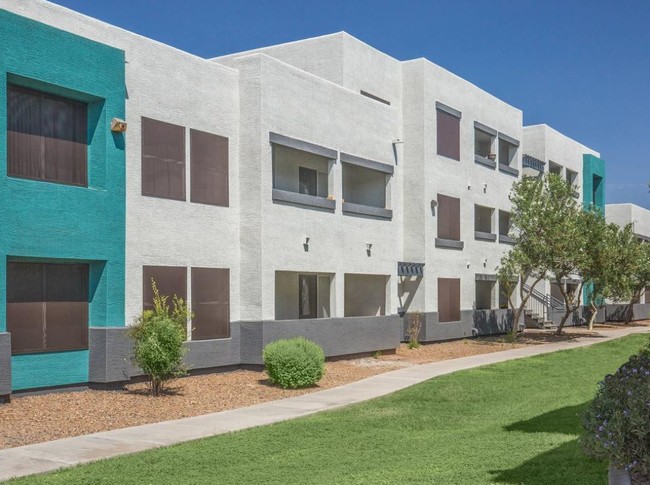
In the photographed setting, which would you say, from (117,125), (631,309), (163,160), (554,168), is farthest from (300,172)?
(631,309)

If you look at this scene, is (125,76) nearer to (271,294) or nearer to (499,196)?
(271,294)

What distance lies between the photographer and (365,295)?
2759 centimetres

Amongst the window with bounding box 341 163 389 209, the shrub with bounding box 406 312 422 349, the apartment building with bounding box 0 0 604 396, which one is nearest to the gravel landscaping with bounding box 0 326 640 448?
the apartment building with bounding box 0 0 604 396

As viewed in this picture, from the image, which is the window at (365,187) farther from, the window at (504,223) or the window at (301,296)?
the window at (504,223)

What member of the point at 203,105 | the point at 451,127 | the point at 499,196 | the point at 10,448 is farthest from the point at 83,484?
the point at 499,196

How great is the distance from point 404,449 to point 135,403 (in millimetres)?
6616

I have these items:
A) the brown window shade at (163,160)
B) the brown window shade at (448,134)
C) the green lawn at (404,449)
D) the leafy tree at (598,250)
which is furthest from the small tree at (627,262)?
the brown window shade at (163,160)

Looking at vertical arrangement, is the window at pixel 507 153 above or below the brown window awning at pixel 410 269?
above

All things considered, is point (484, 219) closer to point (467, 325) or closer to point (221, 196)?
point (467, 325)

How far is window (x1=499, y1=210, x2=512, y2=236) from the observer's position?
123 ft

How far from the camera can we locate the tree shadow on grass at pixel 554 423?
1224cm

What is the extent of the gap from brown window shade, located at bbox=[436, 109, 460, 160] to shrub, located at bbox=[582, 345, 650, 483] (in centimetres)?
2410

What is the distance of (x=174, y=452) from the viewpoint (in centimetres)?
1112

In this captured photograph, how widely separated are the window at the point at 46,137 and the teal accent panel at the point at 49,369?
3622 mm
